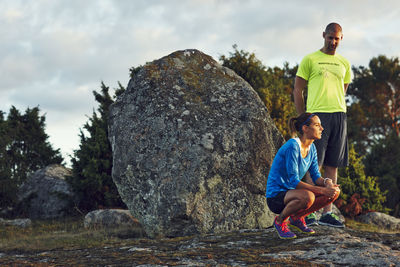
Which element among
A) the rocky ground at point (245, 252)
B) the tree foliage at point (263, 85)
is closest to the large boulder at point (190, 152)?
the rocky ground at point (245, 252)

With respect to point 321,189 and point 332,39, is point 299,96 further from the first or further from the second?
point 321,189

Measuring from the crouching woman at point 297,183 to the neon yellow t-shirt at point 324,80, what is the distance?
3.42ft

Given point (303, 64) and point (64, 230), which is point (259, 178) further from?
point (64, 230)

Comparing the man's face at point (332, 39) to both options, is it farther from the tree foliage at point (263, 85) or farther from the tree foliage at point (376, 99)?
the tree foliage at point (376, 99)

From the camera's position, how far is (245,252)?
4.67m

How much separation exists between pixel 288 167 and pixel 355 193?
22.1 ft

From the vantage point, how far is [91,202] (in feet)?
38.5

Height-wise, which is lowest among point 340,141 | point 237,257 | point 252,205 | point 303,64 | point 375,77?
point 237,257

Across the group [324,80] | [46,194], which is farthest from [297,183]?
[46,194]

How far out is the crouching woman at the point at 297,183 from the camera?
4.82m

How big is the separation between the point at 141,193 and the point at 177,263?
2.76 meters

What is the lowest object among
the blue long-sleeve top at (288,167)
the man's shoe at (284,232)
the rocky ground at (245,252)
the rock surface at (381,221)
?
the rock surface at (381,221)

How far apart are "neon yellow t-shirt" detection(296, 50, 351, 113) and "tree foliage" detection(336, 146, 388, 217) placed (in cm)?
492

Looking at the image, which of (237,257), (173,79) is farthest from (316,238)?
(173,79)
